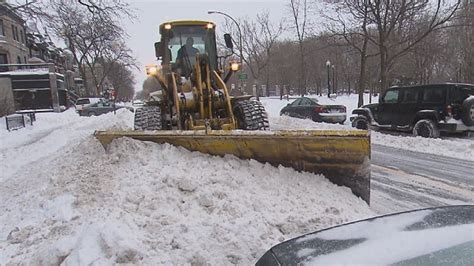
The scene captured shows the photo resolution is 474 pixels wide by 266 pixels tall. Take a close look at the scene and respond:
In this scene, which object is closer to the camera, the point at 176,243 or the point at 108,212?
the point at 176,243

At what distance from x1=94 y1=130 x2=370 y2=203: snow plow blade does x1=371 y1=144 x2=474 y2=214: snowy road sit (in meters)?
0.65

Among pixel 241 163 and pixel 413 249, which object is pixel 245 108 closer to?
pixel 241 163

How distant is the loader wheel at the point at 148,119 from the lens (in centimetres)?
681

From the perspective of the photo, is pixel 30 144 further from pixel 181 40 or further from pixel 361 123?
pixel 361 123

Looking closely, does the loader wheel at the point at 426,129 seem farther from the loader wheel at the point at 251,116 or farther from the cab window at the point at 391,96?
the loader wheel at the point at 251,116

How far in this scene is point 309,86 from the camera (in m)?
72.1

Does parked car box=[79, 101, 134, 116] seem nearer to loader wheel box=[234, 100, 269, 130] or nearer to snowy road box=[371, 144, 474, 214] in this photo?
loader wheel box=[234, 100, 269, 130]

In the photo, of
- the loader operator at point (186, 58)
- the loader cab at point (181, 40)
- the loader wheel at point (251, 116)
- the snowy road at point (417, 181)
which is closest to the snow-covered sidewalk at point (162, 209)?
the snowy road at point (417, 181)

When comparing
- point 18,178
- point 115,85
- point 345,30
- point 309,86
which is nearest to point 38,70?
→ point 345,30

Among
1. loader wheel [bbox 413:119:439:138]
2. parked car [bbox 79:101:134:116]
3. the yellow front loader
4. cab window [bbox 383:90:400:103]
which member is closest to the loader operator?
the yellow front loader

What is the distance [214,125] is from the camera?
22.9 ft

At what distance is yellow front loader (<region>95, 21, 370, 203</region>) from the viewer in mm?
4891

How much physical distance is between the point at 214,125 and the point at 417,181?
3567mm

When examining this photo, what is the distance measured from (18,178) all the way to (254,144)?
449cm
